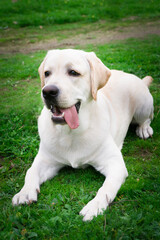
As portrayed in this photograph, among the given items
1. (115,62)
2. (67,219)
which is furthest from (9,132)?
(115,62)

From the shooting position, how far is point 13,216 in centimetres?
220

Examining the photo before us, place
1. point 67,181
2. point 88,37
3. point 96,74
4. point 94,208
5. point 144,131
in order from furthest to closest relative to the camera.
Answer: point 88,37 < point 144,131 < point 67,181 < point 96,74 < point 94,208

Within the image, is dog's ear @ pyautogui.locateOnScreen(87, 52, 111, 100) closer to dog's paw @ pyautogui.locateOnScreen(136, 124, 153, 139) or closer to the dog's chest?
the dog's chest

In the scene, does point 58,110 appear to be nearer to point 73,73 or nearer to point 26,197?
point 73,73

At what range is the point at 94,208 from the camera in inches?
86.5

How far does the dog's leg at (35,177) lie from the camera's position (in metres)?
2.41

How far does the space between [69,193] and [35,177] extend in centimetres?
43

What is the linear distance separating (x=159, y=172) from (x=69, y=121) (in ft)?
4.15

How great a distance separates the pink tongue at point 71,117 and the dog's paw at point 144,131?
157cm

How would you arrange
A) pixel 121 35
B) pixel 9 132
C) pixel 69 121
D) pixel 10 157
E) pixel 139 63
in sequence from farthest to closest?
pixel 121 35, pixel 139 63, pixel 9 132, pixel 10 157, pixel 69 121

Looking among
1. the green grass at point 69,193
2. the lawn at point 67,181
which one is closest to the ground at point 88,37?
the lawn at point 67,181

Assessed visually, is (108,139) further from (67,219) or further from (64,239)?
(64,239)

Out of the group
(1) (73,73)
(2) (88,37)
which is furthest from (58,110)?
(2) (88,37)

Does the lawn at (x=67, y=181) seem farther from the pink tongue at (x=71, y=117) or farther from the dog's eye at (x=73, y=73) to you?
the dog's eye at (x=73, y=73)
